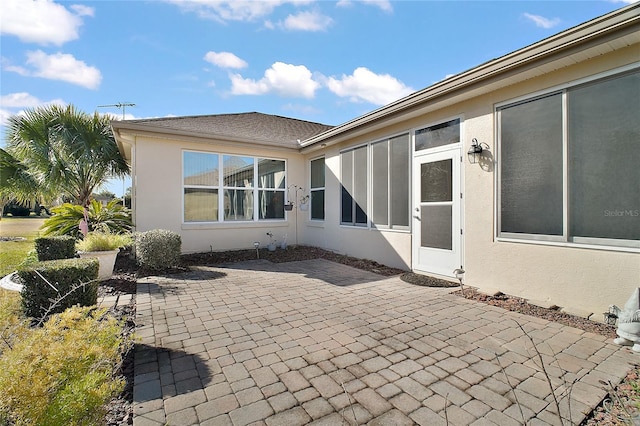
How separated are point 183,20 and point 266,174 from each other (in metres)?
4.18

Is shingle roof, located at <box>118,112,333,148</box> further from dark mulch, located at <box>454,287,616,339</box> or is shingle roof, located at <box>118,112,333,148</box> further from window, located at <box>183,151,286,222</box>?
dark mulch, located at <box>454,287,616,339</box>

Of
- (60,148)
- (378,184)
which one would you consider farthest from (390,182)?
(60,148)

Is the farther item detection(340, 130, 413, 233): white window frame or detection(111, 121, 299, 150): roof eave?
detection(111, 121, 299, 150): roof eave

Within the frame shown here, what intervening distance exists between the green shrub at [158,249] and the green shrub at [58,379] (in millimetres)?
4535

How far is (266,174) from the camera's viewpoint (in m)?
9.02

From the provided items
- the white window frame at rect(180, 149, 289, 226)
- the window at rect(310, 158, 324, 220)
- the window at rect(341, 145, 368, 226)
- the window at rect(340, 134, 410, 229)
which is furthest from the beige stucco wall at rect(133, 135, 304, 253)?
the window at rect(340, 134, 410, 229)

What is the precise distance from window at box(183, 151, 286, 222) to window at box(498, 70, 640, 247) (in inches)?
246

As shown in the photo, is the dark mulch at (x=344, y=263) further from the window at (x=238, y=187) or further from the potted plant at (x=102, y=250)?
the window at (x=238, y=187)

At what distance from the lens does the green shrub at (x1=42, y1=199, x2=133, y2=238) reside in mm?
7211

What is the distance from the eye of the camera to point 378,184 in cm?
689

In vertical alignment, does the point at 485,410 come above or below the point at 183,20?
below

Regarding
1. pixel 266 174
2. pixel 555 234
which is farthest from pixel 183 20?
pixel 555 234

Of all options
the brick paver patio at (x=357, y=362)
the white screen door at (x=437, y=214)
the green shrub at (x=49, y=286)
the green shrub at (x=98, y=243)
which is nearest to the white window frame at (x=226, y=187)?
the green shrub at (x=98, y=243)

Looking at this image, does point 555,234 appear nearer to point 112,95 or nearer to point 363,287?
point 363,287
